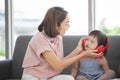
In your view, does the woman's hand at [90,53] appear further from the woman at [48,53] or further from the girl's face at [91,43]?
the girl's face at [91,43]

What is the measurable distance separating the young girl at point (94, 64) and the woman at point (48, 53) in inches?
6.4

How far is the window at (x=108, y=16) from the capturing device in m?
2.69

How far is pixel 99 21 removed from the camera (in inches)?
109

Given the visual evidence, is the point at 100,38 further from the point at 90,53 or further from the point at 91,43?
the point at 90,53

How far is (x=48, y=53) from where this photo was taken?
68.4 inches

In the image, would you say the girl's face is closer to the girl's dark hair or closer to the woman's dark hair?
the girl's dark hair

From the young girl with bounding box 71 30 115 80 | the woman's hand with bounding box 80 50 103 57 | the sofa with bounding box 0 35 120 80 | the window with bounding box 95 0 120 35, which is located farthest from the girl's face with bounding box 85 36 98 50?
the window with bounding box 95 0 120 35

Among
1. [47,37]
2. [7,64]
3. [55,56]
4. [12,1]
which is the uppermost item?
[12,1]

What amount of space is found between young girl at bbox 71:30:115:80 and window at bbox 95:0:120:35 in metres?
0.70

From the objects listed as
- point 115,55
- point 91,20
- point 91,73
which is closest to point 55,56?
point 91,73

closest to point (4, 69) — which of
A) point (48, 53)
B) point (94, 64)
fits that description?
point (48, 53)

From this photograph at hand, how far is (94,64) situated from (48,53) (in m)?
0.53

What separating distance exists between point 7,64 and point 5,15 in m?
0.95

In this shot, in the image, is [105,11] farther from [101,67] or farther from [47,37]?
[47,37]
